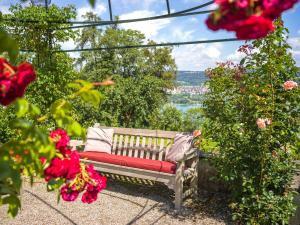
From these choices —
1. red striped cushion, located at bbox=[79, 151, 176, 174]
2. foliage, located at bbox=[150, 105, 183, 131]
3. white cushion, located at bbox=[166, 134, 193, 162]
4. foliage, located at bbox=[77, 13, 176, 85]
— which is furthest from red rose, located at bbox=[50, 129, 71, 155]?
foliage, located at bbox=[77, 13, 176, 85]

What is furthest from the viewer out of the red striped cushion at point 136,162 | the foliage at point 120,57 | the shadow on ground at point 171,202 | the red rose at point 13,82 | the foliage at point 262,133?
the foliage at point 120,57

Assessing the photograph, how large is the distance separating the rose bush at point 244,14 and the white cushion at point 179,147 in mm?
3655

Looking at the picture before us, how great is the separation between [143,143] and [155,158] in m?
0.28

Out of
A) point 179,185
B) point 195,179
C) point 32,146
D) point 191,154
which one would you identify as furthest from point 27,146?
point 195,179

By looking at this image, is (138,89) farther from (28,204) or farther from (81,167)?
(81,167)

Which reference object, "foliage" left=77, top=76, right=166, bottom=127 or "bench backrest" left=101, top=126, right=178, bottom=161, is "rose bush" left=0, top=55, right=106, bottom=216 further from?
"foliage" left=77, top=76, right=166, bottom=127

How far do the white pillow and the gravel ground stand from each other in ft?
2.14

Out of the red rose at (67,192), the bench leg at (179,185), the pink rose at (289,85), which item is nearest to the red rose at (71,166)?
the red rose at (67,192)

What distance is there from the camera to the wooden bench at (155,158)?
413cm

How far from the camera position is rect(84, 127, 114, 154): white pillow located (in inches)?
202

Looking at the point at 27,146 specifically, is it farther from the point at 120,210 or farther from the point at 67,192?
the point at 120,210

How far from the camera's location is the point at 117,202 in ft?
14.4

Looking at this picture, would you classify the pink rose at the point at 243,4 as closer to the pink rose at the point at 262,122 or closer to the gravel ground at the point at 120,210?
the pink rose at the point at 262,122

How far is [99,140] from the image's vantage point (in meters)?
5.20
